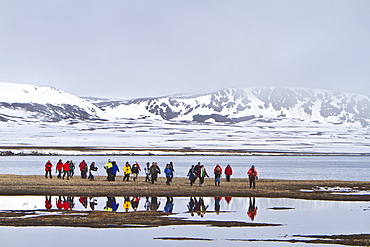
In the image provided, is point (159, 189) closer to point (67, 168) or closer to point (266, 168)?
point (67, 168)

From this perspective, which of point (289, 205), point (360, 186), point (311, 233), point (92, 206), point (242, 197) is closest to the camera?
point (311, 233)

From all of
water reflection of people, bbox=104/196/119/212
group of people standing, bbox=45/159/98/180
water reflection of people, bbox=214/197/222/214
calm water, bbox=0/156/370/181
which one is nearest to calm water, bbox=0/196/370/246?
water reflection of people, bbox=214/197/222/214

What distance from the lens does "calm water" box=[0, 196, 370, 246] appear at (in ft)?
68.2

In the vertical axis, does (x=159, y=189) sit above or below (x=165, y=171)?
below

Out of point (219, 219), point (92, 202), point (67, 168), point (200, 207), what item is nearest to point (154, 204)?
point (200, 207)

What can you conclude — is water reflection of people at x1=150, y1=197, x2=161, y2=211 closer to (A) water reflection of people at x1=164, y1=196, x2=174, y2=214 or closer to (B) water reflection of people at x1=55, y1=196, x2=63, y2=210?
(A) water reflection of people at x1=164, y1=196, x2=174, y2=214

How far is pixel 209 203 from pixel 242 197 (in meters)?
4.20

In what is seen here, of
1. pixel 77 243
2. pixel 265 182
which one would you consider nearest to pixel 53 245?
pixel 77 243

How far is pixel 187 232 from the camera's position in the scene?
22.3m

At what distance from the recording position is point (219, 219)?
83.8ft

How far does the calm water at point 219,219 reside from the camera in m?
20.8

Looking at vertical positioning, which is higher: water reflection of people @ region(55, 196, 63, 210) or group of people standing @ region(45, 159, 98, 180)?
group of people standing @ region(45, 159, 98, 180)

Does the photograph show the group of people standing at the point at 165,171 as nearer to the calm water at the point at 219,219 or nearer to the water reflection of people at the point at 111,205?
the calm water at the point at 219,219

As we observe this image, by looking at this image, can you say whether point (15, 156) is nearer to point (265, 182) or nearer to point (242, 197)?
point (265, 182)
